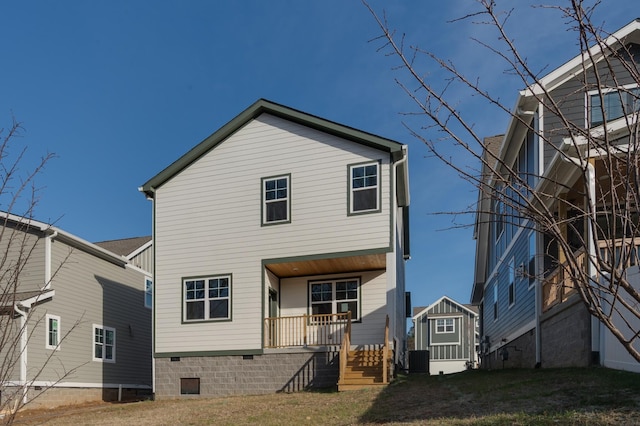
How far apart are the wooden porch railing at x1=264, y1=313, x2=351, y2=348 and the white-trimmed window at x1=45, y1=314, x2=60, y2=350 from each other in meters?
6.98

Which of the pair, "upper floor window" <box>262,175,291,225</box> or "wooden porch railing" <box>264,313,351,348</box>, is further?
"upper floor window" <box>262,175,291,225</box>

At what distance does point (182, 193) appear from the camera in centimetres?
1700

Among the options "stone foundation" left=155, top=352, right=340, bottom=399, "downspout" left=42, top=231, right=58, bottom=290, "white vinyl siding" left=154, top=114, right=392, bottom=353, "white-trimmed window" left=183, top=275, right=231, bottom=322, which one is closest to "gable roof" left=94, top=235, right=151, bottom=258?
"downspout" left=42, top=231, right=58, bottom=290

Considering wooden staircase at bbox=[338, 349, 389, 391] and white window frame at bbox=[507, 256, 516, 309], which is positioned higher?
white window frame at bbox=[507, 256, 516, 309]

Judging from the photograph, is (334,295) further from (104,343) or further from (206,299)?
(104,343)

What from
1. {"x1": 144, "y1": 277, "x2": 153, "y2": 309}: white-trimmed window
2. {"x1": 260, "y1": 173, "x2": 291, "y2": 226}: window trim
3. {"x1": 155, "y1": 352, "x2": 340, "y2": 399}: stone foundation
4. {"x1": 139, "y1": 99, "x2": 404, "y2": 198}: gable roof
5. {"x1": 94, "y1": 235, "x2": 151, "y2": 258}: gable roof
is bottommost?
{"x1": 155, "y1": 352, "x2": 340, "y2": 399}: stone foundation

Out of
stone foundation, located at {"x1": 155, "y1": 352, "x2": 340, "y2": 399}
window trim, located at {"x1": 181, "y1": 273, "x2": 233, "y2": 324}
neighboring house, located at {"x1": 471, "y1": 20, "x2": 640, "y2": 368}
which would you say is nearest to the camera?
neighboring house, located at {"x1": 471, "y1": 20, "x2": 640, "y2": 368}

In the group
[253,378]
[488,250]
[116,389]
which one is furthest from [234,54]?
[488,250]

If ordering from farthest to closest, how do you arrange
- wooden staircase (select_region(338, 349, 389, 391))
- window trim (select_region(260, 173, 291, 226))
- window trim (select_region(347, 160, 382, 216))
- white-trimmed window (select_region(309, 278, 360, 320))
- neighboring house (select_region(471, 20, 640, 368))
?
white-trimmed window (select_region(309, 278, 360, 320)) < window trim (select_region(260, 173, 291, 226)) < window trim (select_region(347, 160, 382, 216)) < wooden staircase (select_region(338, 349, 389, 391)) < neighboring house (select_region(471, 20, 640, 368))

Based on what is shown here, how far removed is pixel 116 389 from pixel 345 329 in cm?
993

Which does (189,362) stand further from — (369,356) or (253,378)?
(369,356)

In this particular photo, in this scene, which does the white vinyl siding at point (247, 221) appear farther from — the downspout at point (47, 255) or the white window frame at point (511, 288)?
the white window frame at point (511, 288)

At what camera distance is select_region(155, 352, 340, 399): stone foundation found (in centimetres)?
1471

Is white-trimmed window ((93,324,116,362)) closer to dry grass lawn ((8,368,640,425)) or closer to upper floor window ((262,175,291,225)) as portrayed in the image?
dry grass lawn ((8,368,640,425))
